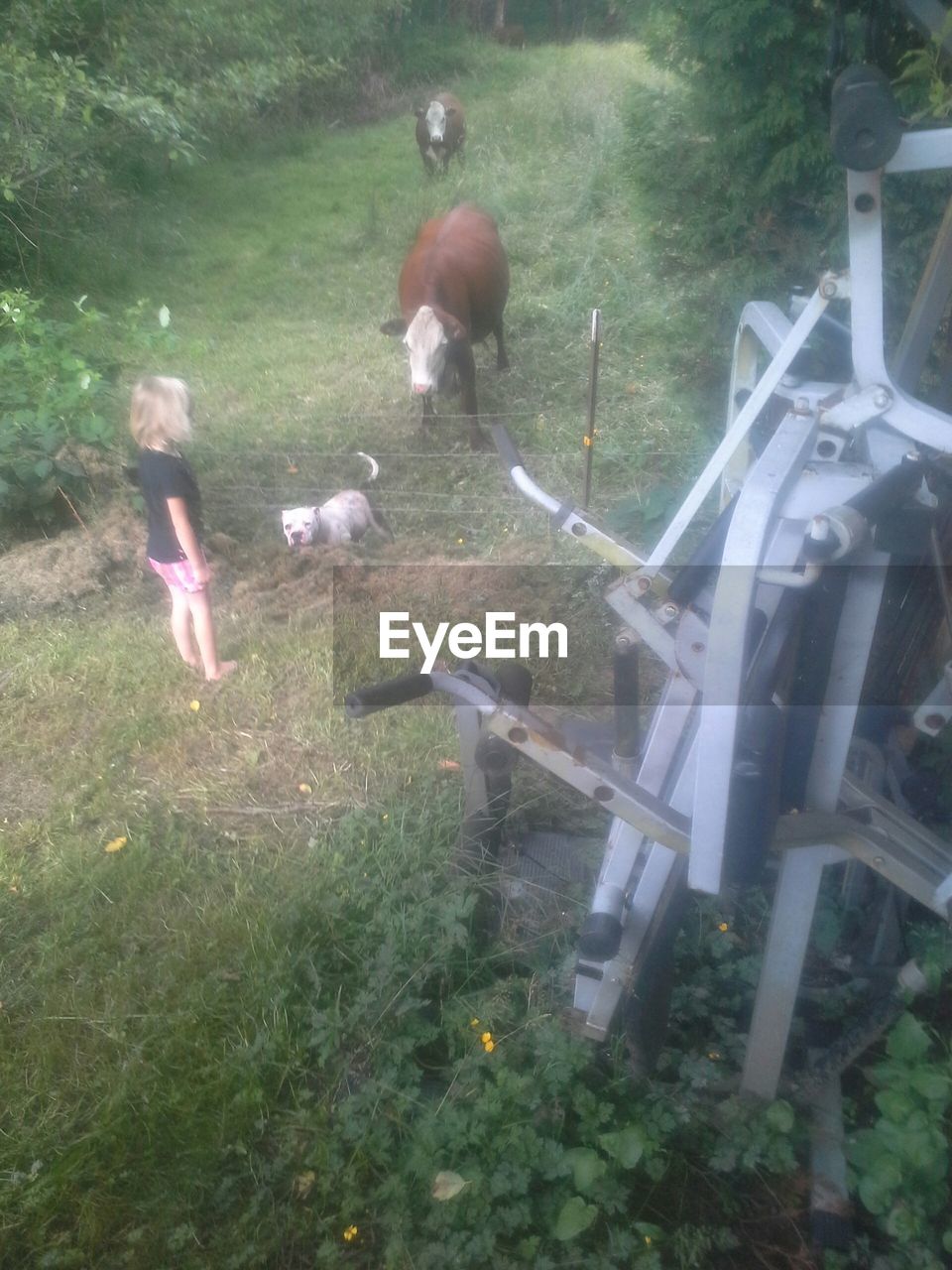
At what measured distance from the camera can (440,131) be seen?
316 cm

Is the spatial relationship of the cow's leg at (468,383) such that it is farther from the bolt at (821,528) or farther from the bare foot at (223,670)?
the bolt at (821,528)

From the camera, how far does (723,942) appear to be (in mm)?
2160

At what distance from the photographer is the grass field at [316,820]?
5.88 ft

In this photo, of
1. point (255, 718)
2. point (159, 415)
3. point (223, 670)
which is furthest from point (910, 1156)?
point (159, 415)

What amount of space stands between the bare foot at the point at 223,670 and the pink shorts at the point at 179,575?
0.26m

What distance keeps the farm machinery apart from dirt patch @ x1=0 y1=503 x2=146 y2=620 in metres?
1.78

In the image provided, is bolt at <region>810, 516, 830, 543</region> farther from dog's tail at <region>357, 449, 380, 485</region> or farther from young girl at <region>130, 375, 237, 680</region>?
dog's tail at <region>357, 449, 380, 485</region>

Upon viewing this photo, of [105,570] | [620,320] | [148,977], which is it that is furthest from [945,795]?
[105,570]

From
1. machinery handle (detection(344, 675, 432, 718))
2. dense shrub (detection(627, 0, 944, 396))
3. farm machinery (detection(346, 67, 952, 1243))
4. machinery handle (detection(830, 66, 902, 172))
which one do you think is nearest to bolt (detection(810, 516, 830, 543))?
farm machinery (detection(346, 67, 952, 1243))

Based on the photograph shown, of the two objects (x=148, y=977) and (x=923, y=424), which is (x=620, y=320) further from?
(x=148, y=977)

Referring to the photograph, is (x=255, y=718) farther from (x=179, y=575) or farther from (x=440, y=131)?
(x=440, y=131)

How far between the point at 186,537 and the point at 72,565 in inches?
34.8

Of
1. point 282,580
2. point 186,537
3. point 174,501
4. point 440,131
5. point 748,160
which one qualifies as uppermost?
point 440,131

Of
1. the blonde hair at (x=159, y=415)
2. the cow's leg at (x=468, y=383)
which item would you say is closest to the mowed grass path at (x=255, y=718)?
A: the cow's leg at (x=468, y=383)
